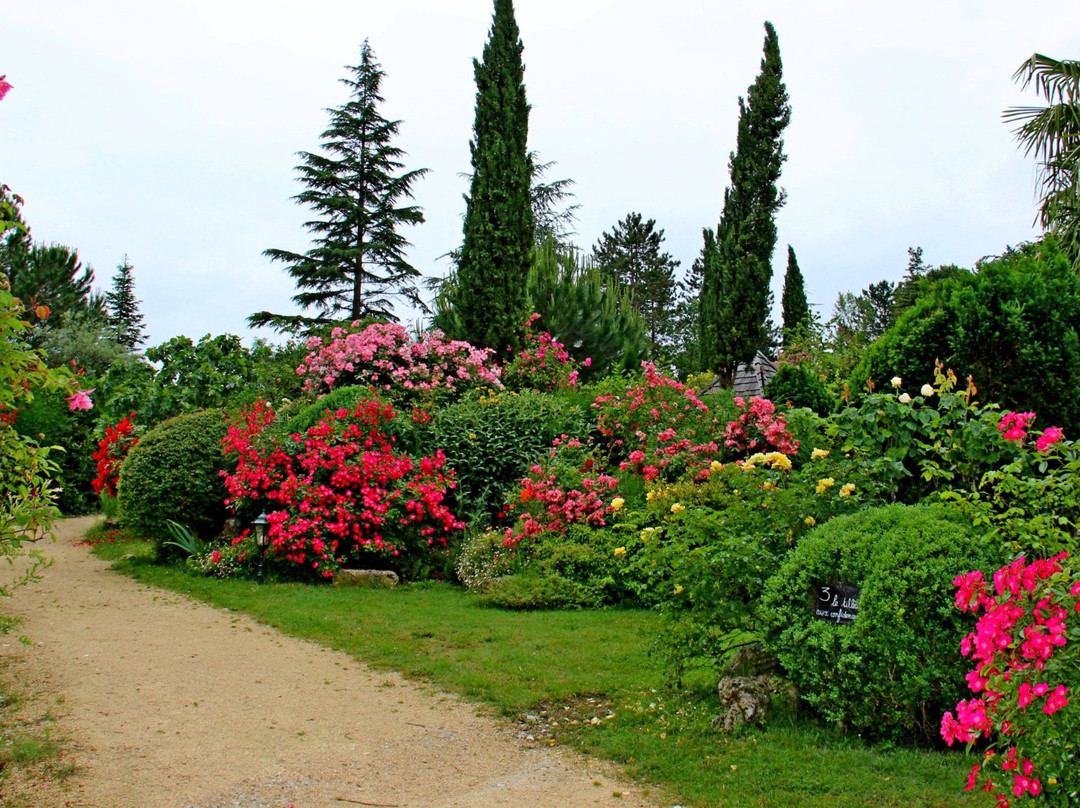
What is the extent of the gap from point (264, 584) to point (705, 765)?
5.90 m

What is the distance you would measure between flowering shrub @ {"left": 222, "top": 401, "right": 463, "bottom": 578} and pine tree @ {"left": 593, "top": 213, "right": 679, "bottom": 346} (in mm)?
31452

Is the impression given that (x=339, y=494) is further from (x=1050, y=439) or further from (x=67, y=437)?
(x=67, y=437)

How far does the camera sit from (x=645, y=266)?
40.5 m

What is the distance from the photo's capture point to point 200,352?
13367mm

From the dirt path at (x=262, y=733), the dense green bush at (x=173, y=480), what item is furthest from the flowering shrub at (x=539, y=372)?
the dirt path at (x=262, y=733)

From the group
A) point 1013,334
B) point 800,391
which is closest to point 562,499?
point 800,391

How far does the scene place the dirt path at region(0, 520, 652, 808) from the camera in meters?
3.13

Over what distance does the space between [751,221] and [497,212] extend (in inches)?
201

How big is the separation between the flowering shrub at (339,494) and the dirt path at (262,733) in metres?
2.11

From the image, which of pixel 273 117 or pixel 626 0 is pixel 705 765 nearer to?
pixel 626 0

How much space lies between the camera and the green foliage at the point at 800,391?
335 inches

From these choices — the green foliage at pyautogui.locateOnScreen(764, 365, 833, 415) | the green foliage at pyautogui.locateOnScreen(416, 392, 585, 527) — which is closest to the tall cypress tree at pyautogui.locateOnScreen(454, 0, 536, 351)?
the green foliage at pyautogui.locateOnScreen(416, 392, 585, 527)

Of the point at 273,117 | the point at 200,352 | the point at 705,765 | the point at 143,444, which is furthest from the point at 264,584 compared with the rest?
the point at 200,352

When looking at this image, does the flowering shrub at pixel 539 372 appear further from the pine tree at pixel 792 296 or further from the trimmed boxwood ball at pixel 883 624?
the pine tree at pixel 792 296
